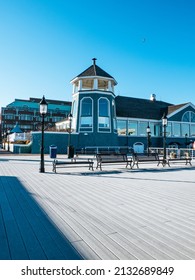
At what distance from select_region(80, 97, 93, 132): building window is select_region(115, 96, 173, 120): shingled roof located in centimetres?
669

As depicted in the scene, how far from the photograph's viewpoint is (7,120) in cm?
7525

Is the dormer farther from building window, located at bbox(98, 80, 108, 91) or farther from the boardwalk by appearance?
the boardwalk

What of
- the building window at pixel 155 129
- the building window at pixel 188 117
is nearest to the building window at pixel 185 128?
the building window at pixel 188 117

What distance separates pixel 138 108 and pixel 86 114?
1358 centimetres

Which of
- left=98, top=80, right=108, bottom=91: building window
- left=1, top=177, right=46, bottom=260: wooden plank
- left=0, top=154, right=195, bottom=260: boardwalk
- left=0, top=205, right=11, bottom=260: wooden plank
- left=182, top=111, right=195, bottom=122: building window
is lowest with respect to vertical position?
left=0, top=154, right=195, bottom=260: boardwalk

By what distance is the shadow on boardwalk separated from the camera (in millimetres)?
2709

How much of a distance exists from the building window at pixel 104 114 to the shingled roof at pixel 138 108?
4465mm

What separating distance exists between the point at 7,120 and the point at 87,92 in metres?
56.0

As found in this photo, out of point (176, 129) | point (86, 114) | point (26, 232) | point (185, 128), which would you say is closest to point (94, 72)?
point (86, 114)

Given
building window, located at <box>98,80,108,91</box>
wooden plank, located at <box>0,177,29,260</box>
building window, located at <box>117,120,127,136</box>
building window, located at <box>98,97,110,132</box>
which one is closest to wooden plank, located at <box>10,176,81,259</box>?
wooden plank, located at <box>0,177,29,260</box>

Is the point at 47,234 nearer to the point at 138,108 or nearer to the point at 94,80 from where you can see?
the point at 94,80

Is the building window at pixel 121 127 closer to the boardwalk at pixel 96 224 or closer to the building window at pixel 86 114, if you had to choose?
the building window at pixel 86 114

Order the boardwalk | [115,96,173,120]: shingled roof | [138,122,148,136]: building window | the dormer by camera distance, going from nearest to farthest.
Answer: the boardwalk
the dormer
[115,96,173,120]: shingled roof
[138,122,148,136]: building window
